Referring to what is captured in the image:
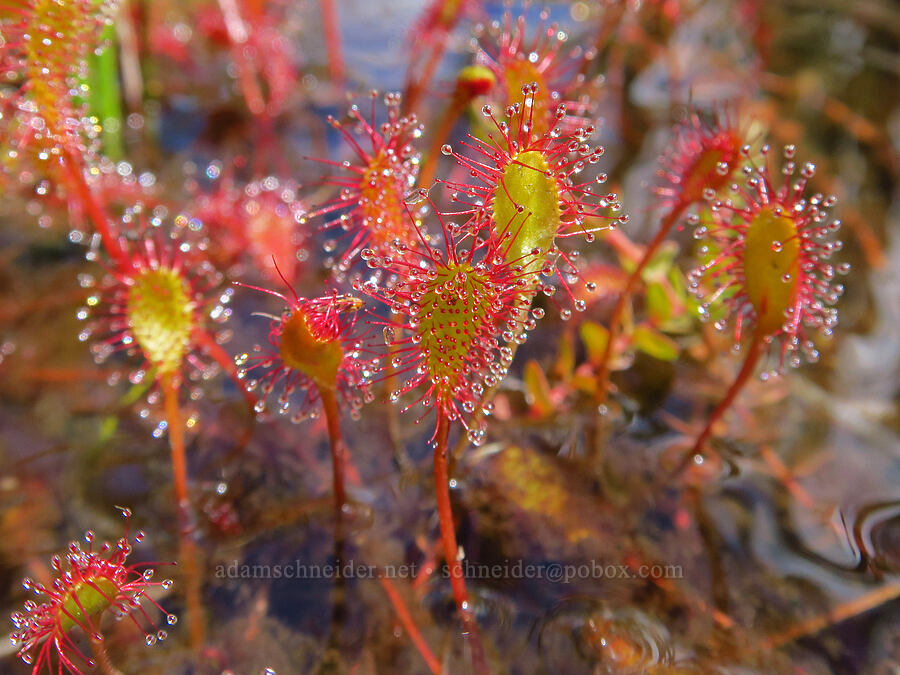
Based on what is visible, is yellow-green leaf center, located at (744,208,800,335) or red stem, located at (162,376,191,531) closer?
yellow-green leaf center, located at (744,208,800,335)

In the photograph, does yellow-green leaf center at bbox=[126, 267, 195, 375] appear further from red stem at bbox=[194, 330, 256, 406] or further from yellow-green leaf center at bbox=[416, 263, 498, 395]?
yellow-green leaf center at bbox=[416, 263, 498, 395]

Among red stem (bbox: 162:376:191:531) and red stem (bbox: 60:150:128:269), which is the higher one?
red stem (bbox: 60:150:128:269)

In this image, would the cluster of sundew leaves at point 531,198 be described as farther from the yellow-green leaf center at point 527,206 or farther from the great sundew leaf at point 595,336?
the great sundew leaf at point 595,336

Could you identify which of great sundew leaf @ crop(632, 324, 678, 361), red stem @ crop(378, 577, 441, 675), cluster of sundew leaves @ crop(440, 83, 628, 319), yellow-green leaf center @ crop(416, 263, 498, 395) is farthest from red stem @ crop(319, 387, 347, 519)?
great sundew leaf @ crop(632, 324, 678, 361)

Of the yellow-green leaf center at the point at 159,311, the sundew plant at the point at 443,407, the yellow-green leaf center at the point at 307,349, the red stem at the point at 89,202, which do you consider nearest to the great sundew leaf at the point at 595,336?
the sundew plant at the point at 443,407

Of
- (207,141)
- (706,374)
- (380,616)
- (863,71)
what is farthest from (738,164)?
(863,71)

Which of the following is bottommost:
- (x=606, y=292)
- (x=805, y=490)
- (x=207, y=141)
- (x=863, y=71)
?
(x=805, y=490)

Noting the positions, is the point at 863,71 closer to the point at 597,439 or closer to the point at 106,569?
the point at 597,439

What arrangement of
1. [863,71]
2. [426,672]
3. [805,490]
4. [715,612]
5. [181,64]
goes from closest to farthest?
Result: 1. [426,672]
2. [715,612]
3. [805,490]
4. [181,64]
5. [863,71]
